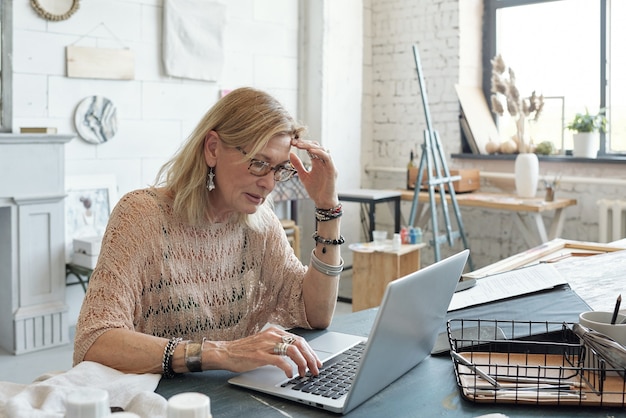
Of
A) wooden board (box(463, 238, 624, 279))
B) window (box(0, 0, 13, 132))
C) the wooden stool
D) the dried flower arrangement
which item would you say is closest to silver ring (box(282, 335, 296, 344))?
wooden board (box(463, 238, 624, 279))

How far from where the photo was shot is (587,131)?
496cm

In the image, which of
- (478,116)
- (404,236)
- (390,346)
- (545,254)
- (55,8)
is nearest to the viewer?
(390,346)

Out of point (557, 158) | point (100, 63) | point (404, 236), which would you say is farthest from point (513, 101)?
point (100, 63)

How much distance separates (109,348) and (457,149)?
14.4ft

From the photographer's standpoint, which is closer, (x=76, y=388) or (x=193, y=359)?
(x=76, y=388)

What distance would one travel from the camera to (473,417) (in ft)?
4.11

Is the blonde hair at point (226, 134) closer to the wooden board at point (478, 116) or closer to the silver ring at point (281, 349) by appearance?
the silver ring at point (281, 349)

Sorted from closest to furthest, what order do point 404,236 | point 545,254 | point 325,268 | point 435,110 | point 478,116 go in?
point 325,268 < point 545,254 < point 404,236 < point 478,116 < point 435,110

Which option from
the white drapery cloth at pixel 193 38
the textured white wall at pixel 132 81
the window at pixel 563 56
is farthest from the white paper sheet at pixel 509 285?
the window at pixel 563 56

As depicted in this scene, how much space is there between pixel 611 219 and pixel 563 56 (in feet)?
4.17

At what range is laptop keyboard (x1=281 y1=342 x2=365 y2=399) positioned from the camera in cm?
136

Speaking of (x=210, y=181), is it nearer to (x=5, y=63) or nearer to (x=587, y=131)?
(x=5, y=63)

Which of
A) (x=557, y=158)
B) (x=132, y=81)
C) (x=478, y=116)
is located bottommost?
(x=557, y=158)

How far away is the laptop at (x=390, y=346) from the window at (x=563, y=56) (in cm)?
407
